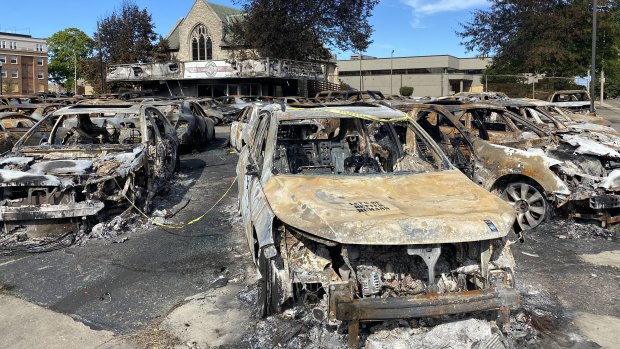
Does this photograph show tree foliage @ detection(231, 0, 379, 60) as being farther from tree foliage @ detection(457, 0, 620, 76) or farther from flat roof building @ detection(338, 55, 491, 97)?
flat roof building @ detection(338, 55, 491, 97)

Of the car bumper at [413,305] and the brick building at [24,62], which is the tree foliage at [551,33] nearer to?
the car bumper at [413,305]

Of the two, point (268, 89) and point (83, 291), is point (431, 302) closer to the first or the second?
point (83, 291)

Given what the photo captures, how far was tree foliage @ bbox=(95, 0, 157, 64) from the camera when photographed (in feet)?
152

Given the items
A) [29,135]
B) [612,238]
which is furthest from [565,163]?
[29,135]

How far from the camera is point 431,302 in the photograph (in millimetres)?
3301

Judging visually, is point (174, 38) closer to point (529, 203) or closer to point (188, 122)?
point (188, 122)

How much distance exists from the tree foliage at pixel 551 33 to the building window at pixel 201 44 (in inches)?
1087

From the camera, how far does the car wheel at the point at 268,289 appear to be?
3828 millimetres

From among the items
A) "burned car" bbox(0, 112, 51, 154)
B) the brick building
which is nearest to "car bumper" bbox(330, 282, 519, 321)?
"burned car" bbox(0, 112, 51, 154)

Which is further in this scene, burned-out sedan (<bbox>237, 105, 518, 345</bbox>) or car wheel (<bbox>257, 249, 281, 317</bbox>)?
car wheel (<bbox>257, 249, 281, 317</bbox>)

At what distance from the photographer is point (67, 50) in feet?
280

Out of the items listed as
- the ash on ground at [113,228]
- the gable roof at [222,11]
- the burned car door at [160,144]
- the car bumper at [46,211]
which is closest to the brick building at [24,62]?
the gable roof at [222,11]

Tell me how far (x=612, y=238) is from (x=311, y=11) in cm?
3307

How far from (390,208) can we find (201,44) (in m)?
51.2
